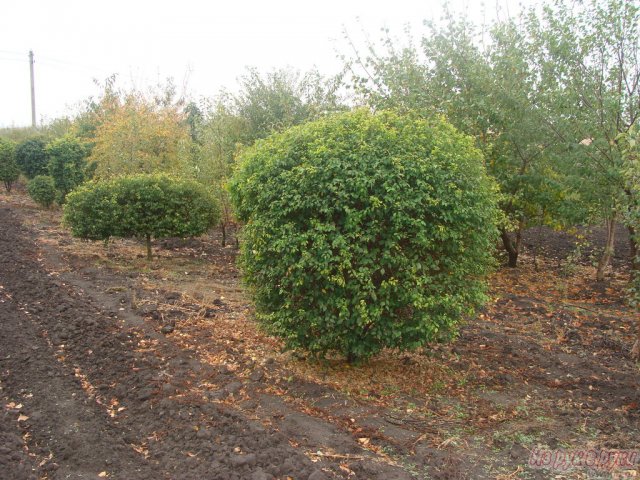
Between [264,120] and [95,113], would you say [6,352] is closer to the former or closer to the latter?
[264,120]

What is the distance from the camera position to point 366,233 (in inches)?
189

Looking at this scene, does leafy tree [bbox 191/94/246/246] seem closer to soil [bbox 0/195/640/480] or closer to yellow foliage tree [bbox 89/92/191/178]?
yellow foliage tree [bbox 89/92/191/178]

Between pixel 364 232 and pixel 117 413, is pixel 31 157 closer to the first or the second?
pixel 117 413

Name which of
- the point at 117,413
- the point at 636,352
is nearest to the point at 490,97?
the point at 636,352

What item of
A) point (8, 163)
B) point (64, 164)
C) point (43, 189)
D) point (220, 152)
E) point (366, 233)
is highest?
point (8, 163)

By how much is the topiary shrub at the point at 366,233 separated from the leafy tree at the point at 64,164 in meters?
13.1

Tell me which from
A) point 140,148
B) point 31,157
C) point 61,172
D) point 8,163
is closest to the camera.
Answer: point 140,148

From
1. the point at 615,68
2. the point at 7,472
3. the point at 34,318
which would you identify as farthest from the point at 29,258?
the point at 615,68

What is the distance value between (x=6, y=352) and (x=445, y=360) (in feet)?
14.5

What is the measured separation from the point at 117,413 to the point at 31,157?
18.1 meters

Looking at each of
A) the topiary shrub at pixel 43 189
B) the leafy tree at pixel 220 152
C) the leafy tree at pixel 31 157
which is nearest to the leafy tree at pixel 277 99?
the leafy tree at pixel 220 152

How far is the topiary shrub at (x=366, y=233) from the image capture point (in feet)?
15.6

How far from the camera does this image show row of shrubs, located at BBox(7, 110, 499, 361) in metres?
4.77

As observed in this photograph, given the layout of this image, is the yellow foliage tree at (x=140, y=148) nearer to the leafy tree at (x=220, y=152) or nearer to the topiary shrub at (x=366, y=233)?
the leafy tree at (x=220, y=152)
